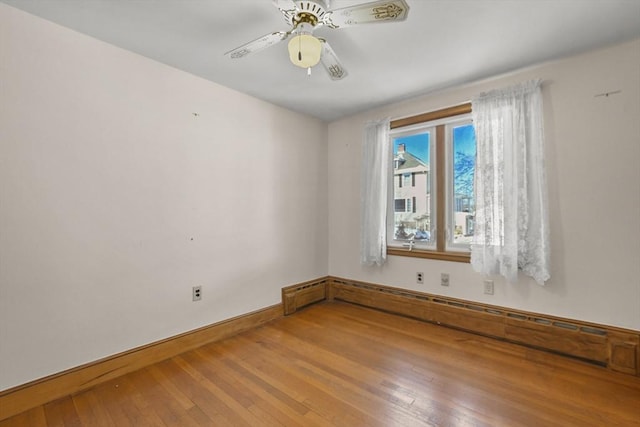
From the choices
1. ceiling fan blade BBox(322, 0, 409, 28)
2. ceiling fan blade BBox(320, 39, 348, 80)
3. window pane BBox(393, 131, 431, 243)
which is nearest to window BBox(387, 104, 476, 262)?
window pane BBox(393, 131, 431, 243)

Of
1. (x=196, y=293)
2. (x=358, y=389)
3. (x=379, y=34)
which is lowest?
(x=358, y=389)

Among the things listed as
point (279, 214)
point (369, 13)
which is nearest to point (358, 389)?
point (279, 214)

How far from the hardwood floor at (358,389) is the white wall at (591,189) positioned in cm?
46

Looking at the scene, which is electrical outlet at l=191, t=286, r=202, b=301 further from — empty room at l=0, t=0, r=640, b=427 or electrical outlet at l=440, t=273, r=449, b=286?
electrical outlet at l=440, t=273, r=449, b=286

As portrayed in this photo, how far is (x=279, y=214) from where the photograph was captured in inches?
125

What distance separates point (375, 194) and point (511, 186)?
4.22ft

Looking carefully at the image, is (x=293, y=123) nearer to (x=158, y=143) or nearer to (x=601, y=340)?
(x=158, y=143)

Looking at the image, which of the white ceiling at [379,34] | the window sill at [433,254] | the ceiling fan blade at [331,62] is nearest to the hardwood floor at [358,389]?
the window sill at [433,254]

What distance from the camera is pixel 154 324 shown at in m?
2.18

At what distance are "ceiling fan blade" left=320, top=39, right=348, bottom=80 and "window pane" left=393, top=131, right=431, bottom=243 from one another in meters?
1.50

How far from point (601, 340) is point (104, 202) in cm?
372

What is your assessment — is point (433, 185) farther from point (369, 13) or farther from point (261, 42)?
point (261, 42)

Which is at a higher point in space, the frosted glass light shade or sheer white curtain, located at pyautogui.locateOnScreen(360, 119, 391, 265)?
the frosted glass light shade

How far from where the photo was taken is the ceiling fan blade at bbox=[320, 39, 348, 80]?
65.7 inches
